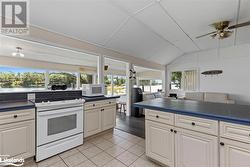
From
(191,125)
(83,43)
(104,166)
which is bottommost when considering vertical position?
(104,166)

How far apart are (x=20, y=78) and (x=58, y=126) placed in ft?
10.8

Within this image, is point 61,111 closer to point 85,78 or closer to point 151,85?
point 85,78

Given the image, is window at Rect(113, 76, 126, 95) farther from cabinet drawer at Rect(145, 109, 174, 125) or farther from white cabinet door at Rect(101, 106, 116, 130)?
cabinet drawer at Rect(145, 109, 174, 125)

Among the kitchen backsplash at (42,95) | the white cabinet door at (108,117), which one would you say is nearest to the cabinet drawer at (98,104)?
the white cabinet door at (108,117)

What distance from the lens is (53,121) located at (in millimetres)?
2111

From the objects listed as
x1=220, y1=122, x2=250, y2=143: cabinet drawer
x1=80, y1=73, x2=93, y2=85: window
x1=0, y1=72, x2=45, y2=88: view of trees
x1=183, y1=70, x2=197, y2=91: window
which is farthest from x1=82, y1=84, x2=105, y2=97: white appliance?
x1=183, y1=70, x2=197, y2=91: window

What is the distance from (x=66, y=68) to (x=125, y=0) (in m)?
4.32

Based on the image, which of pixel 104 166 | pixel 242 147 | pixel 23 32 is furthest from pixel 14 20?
pixel 242 147

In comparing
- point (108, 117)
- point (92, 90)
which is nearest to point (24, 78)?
point (92, 90)

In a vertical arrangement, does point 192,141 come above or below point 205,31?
below

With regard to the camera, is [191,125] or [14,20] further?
[14,20]

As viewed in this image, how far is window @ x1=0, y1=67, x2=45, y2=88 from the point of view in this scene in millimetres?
3917

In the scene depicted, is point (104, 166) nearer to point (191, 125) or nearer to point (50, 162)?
point (50, 162)

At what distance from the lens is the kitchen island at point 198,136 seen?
1.25m
